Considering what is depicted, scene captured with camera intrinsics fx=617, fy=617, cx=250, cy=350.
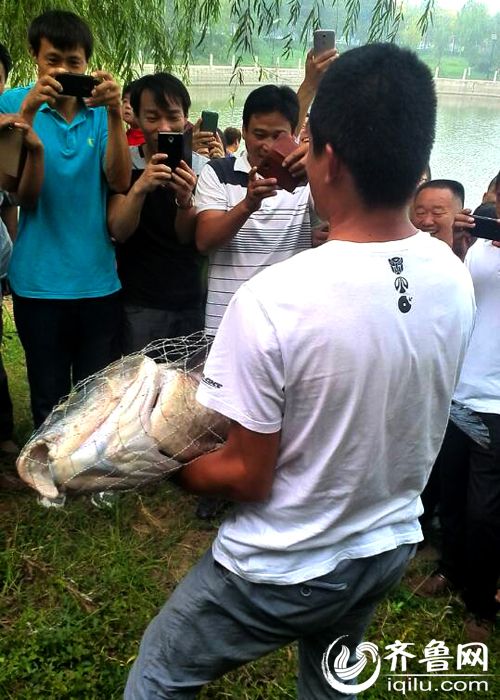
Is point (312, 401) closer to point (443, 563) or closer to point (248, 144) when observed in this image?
point (248, 144)

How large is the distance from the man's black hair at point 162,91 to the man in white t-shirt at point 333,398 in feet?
4.94

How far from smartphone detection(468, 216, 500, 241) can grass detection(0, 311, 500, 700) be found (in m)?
1.29

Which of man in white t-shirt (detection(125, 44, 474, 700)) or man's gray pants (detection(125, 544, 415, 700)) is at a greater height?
man in white t-shirt (detection(125, 44, 474, 700))

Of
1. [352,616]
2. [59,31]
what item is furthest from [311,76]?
[352,616]

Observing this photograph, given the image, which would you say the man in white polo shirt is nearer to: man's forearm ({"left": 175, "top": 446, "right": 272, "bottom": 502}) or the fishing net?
the fishing net

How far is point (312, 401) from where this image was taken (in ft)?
3.22

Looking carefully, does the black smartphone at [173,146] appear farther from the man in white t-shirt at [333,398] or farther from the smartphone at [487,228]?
the man in white t-shirt at [333,398]

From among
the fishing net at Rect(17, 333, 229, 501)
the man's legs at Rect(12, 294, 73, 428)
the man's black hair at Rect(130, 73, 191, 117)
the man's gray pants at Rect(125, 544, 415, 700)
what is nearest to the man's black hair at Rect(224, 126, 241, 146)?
the man's black hair at Rect(130, 73, 191, 117)

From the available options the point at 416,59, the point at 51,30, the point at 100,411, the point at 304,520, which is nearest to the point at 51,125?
the point at 51,30

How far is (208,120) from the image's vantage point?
2986mm

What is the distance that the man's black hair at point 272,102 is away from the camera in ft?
7.05

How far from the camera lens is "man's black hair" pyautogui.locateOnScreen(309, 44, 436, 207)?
0.91m

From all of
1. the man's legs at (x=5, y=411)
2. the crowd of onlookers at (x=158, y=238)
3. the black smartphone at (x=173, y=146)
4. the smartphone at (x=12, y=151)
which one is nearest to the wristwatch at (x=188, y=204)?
the crowd of onlookers at (x=158, y=238)

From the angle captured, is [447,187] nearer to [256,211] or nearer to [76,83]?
[256,211]
